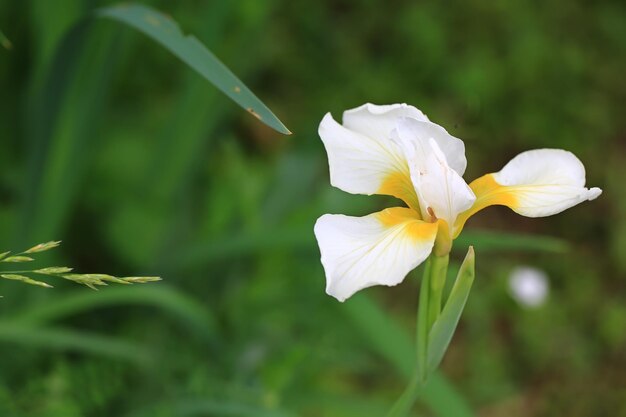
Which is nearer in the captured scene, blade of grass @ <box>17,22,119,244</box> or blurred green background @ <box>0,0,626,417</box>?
blade of grass @ <box>17,22,119,244</box>

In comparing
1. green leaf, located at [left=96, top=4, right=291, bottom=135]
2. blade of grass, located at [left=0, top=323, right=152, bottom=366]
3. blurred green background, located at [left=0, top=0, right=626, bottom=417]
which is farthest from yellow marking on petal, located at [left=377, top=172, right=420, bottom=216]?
blade of grass, located at [left=0, top=323, right=152, bottom=366]

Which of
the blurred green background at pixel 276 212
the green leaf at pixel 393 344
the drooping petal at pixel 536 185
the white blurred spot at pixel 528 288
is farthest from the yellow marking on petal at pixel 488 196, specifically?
the white blurred spot at pixel 528 288

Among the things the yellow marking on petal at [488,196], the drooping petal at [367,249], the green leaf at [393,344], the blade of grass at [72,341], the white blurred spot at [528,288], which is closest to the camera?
the drooping petal at [367,249]

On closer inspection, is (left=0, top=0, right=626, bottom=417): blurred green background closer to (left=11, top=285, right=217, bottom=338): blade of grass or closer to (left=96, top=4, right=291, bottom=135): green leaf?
(left=11, top=285, right=217, bottom=338): blade of grass

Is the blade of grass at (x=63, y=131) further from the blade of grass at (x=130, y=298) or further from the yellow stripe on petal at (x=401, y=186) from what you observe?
the yellow stripe on petal at (x=401, y=186)

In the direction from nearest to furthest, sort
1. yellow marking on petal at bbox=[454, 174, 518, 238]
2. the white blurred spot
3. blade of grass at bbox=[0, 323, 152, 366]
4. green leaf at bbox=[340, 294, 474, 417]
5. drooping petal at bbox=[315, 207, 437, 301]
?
drooping petal at bbox=[315, 207, 437, 301] < yellow marking on petal at bbox=[454, 174, 518, 238] < blade of grass at bbox=[0, 323, 152, 366] < green leaf at bbox=[340, 294, 474, 417] < the white blurred spot

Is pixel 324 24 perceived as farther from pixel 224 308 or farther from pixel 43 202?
pixel 43 202

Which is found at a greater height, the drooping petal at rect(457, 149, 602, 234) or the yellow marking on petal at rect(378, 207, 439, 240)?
the drooping petal at rect(457, 149, 602, 234)

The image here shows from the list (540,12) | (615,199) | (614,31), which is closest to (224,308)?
(615,199)
